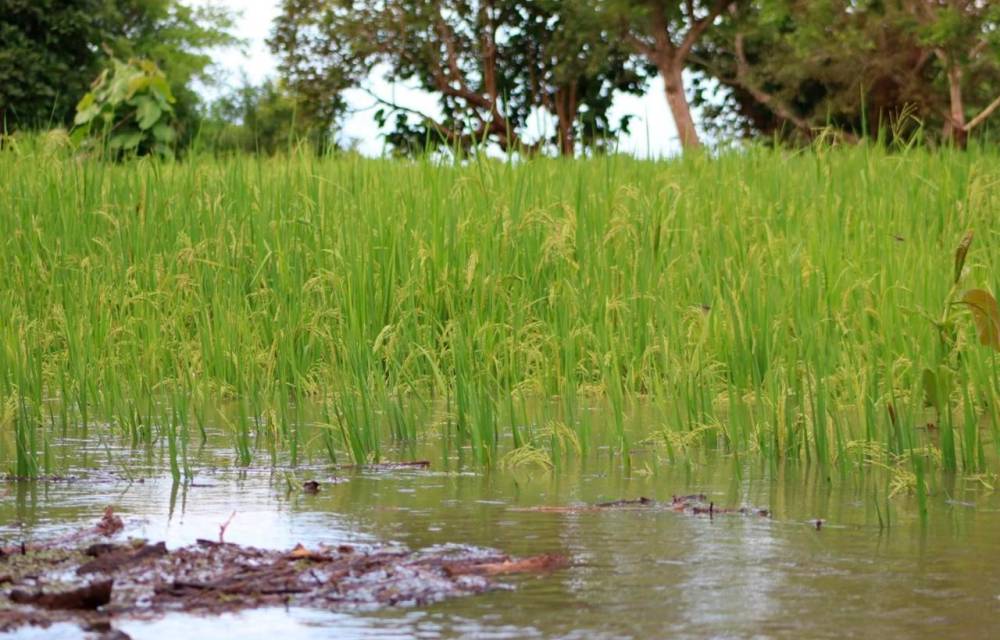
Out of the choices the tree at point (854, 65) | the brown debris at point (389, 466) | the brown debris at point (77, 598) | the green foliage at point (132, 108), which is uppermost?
the tree at point (854, 65)

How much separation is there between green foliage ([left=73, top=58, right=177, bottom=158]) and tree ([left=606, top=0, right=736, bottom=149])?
12033mm

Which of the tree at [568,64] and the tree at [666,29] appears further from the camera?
the tree at [568,64]

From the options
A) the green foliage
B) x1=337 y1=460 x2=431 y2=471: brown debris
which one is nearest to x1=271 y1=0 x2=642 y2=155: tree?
the green foliage

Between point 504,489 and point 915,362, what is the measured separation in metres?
1.68

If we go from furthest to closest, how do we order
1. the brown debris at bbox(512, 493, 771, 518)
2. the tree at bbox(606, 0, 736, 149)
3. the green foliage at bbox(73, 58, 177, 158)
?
1. the tree at bbox(606, 0, 736, 149)
2. the green foliage at bbox(73, 58, 177, 158)
3. the brown debris at bbox(512, 493, 771, 518)

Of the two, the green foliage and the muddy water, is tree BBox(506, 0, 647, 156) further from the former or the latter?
the muddy water

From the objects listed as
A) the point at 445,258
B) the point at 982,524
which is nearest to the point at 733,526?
the point at 982,524

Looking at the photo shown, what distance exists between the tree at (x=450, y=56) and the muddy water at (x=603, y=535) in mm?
28303

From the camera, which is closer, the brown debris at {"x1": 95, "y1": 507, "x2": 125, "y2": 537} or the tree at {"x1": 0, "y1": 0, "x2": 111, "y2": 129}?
the brown debris at {"x1": 95, "y1": 507, "x2": 125, "y2": 537}

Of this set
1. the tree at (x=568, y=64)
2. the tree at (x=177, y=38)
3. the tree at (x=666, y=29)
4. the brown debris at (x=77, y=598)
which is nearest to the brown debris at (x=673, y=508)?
the brown debris at (x=77, y=598)

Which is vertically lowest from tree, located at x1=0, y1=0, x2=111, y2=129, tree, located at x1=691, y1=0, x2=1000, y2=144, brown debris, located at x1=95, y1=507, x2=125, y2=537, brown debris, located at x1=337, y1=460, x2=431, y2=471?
brown debris, located at x1=95, y1=507, x2=125, y2=537

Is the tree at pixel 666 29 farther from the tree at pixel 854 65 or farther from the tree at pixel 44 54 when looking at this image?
the tree at pixel 44 54

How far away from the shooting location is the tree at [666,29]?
83.2 feet

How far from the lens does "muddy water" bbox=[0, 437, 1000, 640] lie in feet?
8.79
